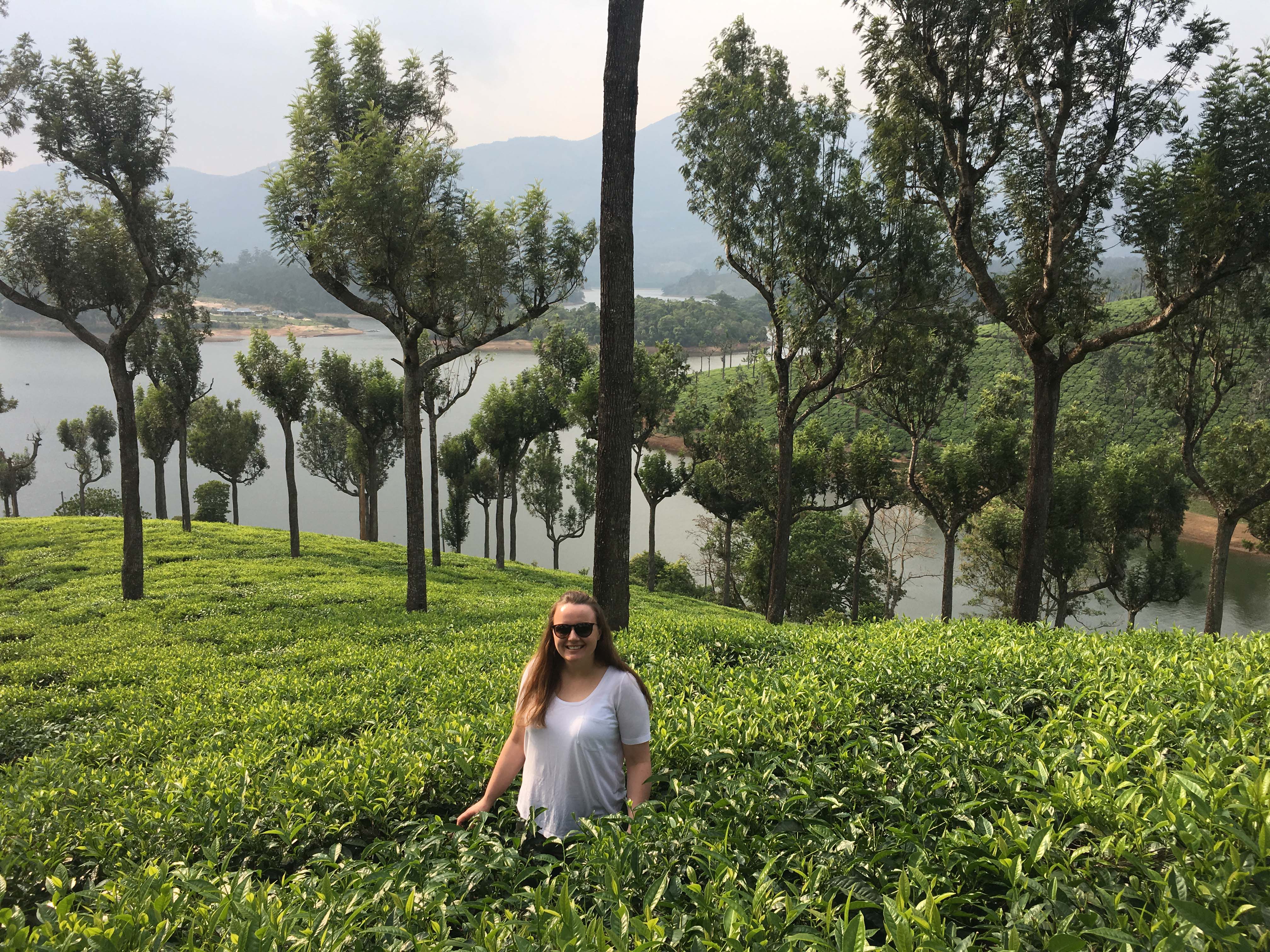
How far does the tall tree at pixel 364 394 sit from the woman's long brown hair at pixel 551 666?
23472 mm

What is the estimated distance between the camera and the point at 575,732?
3.15 meters

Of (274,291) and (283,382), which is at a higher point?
(274,291)

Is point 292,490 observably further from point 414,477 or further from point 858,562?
point 858,562

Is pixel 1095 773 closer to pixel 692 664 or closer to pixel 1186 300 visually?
pixel 692 664

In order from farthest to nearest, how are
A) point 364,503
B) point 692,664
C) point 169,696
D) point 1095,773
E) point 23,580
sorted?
point 364,503
point 23,580
point 169,696
point 692,664
point 1095,773

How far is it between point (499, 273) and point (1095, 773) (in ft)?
46.3

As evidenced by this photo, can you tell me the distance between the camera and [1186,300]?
33.1 feet

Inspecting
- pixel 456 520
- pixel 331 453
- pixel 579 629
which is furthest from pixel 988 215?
pixel 331 453

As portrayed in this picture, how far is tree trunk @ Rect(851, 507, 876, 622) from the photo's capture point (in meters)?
26.4

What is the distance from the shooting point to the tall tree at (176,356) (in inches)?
884

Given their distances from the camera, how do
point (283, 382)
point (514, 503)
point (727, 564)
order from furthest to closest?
point (514, 503)
point (727, 564)
point (283, 382)

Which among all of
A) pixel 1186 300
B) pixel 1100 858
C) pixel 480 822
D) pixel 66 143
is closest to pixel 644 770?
pixel 480 822

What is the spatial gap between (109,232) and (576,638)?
1822 cm

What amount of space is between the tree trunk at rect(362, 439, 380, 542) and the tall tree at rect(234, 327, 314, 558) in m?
4.06
